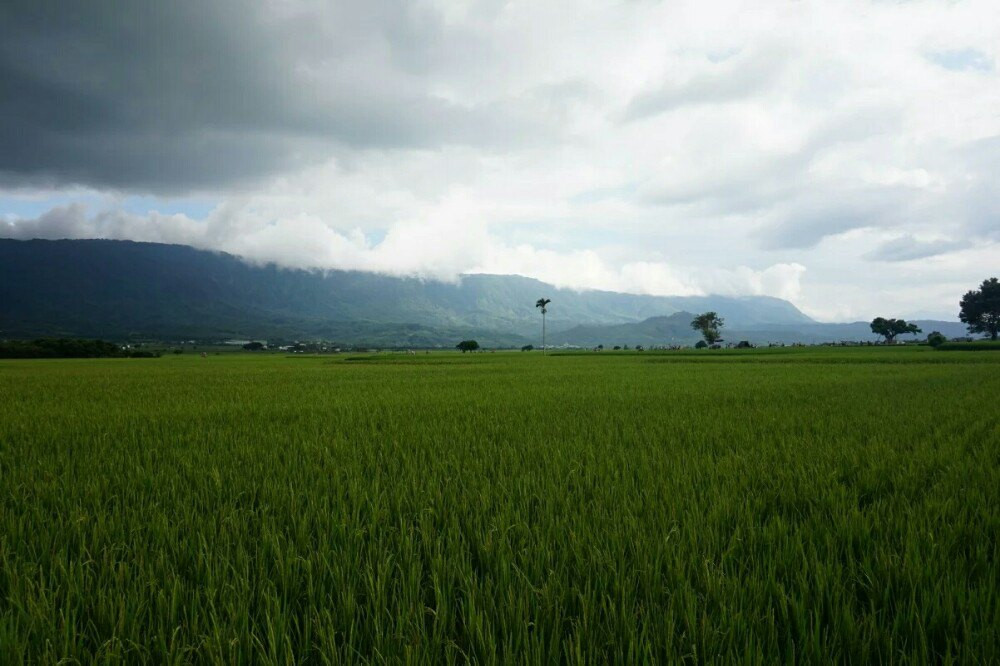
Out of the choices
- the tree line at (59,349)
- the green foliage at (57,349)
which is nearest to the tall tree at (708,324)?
the tree line at (59,349)

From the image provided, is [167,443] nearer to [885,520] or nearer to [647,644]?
[647,644]

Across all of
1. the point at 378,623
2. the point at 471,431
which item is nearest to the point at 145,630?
the point at 378,623

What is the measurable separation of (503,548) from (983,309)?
171 metres

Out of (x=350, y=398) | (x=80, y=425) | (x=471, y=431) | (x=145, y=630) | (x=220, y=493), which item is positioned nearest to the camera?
(x=145, y=630)

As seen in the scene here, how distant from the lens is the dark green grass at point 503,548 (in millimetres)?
1879

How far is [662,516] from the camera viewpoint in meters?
3.23

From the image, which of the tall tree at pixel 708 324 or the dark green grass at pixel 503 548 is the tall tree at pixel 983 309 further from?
the dark green grass at pixel 503 548

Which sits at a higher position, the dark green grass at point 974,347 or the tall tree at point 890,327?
the tall tree at point 890,327

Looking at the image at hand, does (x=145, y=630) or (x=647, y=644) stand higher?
→ (x=647, y=644)

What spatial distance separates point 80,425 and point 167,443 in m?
2.74

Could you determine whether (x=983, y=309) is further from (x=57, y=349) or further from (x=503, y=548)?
(x=57, y=349)

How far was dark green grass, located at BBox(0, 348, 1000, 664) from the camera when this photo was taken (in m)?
1.88

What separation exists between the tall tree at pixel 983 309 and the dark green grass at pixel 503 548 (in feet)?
534

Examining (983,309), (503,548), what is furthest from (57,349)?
(983,309)
